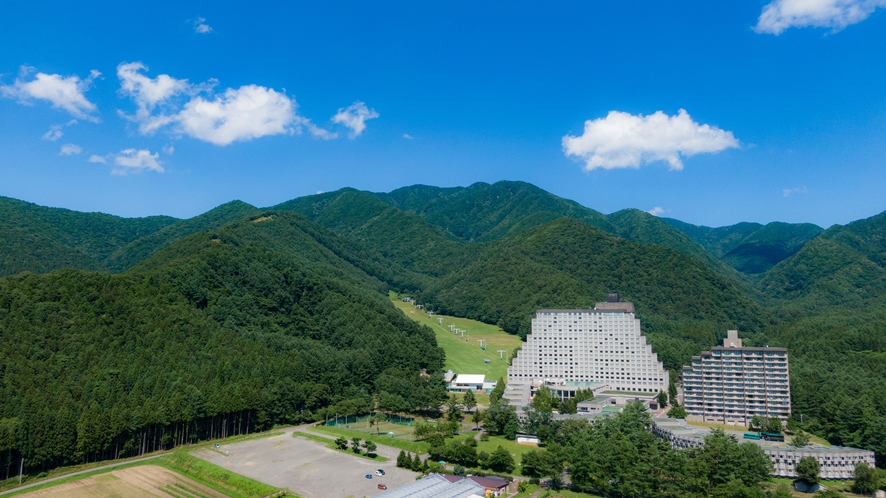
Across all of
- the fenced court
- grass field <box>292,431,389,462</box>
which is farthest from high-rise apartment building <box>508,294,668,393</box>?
grass field <box>292,431,389,462</box>

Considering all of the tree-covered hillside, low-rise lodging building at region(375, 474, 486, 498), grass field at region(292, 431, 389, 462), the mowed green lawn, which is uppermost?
the tree-covered hillside

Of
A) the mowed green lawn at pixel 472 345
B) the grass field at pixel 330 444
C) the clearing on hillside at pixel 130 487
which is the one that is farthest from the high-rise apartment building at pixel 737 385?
the clearing on hillside at pixel 130 487

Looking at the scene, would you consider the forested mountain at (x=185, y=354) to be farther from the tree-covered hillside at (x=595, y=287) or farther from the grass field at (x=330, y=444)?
the tree-covered hillside at (x=595, y=287)

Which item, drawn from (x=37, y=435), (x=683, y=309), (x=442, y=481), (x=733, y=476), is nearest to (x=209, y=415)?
(x=37, y=435)

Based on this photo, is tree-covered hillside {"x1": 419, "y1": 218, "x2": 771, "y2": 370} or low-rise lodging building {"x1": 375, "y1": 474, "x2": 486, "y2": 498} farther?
tree-covered hillside {"x1": 419, "y1": 218, "x2": 771, "y2": 370}

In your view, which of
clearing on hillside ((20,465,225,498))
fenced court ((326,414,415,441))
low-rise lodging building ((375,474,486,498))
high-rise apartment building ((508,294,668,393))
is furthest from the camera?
high-rise apartment building ((508,294,668,393))

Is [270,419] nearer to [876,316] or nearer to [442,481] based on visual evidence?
[442,481]

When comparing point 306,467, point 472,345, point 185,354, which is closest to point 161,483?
point 306,467

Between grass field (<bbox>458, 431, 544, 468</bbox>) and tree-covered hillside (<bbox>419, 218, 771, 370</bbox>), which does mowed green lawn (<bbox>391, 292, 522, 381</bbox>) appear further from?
grass field (<bbox>458, 431, 544, 468</bbox>)
